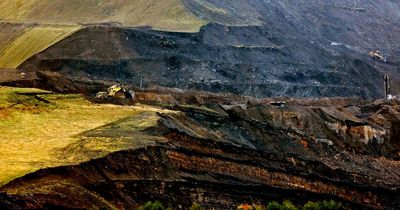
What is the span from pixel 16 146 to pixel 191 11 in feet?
164

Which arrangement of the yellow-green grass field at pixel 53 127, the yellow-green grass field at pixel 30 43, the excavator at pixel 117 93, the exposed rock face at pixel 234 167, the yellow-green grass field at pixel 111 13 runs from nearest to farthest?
1. the exposed rock face at pixel 234 167
2. the yellow-green grass field at pixel 53 127
3. the excavator at pixel 117 93
4. the yellow-green grass field at pixel 30 43
5. the yellow-green grass field at pixel 111 13

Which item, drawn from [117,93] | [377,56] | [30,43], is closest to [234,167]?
[117,93]

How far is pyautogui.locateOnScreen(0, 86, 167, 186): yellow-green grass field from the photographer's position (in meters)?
18.9

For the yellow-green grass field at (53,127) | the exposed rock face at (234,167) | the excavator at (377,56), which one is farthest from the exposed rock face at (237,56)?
the yellow-green grass field at (53,127)

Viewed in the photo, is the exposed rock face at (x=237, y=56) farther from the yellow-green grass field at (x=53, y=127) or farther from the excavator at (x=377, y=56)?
the yellow-green grass field at (x=53, y=127)

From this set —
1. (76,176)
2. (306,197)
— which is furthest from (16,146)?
(306,197)

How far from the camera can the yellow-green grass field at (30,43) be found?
196ft

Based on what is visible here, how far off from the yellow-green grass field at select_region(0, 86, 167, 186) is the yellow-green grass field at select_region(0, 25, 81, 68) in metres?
32.8

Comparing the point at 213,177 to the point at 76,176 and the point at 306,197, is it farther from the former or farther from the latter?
the point at 76,176

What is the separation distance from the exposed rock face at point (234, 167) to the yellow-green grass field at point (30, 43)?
3201 cm

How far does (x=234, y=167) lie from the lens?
22.7 meters

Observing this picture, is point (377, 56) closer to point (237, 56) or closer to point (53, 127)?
point (237, 56)

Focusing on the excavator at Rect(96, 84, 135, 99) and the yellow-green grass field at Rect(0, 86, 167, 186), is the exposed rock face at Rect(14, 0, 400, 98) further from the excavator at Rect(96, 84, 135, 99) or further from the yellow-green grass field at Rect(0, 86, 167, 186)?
the yellow-green grass field at Rect(0, 86, 167, 186)

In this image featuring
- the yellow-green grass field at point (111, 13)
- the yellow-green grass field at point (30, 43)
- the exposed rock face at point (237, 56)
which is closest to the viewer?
the exposed rock face at point (237, 56)
